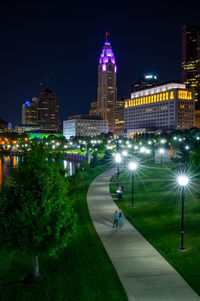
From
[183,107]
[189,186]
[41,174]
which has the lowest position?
[189,186]

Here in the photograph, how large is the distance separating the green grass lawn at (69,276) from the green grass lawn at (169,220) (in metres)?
3.55

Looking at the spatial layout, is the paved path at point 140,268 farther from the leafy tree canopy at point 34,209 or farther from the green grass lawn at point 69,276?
the leafy tree canopy at point 34,209

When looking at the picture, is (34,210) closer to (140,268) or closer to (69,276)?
(69,276)

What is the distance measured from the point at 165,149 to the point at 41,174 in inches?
2357

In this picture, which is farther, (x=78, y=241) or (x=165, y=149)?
(x=165, y=149)

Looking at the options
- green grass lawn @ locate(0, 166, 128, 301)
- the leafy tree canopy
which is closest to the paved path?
green grass lawn @ locate(0, 166, 128, 301)

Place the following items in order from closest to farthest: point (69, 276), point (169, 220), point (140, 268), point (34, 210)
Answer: point (34, 210)
point (69, 276)
point (140, 268)
point (169, 220)

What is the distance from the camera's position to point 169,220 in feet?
79.6

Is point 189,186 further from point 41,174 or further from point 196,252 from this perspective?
point 41,174

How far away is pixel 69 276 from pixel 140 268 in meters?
3.46

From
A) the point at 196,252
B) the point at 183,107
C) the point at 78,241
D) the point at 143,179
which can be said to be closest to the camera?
the point at 196,252

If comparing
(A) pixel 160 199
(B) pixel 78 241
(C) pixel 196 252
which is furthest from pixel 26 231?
(A) pixel 160 199

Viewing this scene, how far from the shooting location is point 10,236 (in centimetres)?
1359

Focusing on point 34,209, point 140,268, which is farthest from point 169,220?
point 34,209
